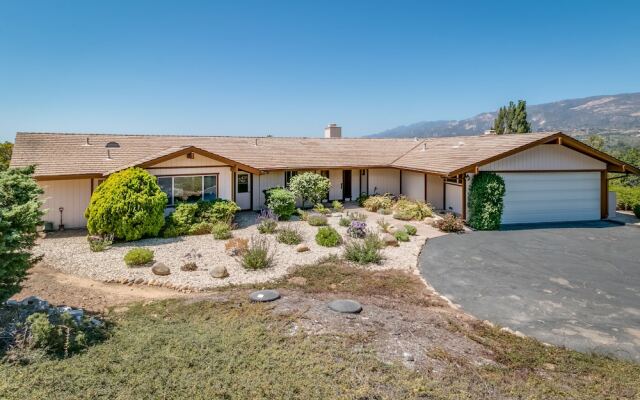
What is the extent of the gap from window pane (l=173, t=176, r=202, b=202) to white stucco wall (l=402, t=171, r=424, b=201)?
1283 cm

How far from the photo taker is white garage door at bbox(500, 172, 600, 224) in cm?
1848

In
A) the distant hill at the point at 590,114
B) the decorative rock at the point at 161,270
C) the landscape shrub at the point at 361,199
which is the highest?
the distant hill at the point at 590,114

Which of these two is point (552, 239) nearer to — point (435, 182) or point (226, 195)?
point (435, 182)

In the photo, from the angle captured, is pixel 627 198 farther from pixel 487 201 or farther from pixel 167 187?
pixel 167 187

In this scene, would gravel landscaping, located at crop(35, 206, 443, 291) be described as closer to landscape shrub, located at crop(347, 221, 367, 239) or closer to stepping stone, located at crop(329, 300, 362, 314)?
landscape shrub, located at crop(347, 221, 367, 239)

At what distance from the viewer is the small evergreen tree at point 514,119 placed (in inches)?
1547

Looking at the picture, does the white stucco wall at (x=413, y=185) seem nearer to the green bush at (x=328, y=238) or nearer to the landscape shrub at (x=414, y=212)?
the landscape shrub at (x=414, y=212)

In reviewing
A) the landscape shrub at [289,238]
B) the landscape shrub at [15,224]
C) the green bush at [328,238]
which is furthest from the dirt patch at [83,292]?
the green bush at [328,238]

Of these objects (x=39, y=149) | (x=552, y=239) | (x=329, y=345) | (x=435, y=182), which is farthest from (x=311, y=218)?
(x=39, y=149)

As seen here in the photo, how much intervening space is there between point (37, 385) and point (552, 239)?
55.6 feet

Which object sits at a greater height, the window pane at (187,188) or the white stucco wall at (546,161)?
the white stucco wall at (546,161)

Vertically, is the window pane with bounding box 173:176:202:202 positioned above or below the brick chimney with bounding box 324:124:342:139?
below

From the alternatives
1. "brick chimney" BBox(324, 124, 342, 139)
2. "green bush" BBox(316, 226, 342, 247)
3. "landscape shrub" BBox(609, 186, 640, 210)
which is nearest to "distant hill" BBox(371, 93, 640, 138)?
"brick chimney" BBox(324, 124, 342, 139)

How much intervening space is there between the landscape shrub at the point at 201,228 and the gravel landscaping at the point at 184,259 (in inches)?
19.4
